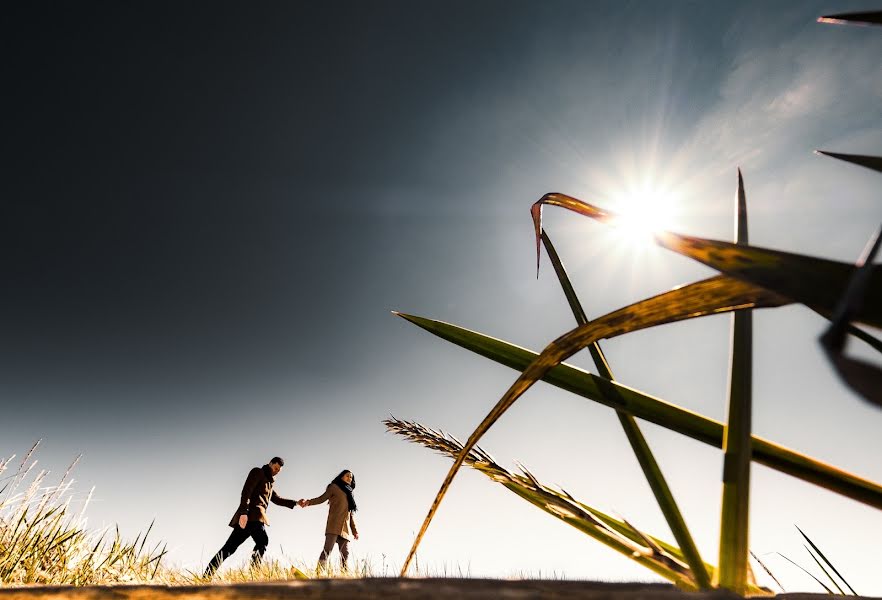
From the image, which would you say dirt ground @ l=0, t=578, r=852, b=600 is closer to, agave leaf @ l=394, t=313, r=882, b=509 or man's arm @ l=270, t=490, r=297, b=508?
agave leaf @ l=394, t=313, r=882, b=509

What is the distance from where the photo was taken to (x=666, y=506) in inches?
14.8

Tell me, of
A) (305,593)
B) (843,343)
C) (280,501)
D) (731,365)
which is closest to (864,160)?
(731,365)

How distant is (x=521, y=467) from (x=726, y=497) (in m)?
0.20

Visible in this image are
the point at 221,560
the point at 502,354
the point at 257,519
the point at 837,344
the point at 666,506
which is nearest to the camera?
the point at 837,344

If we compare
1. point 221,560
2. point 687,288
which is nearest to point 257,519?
point 221,560

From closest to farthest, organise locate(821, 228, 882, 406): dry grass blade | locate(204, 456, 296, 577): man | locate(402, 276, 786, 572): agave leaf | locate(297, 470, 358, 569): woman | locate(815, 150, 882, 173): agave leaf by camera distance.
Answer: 1. locate(821, 228, 882, 406): dry grass blade
2. locate(402, 276, 786, 572): agave leaf
3. locate(815, 150, 882, 173): agave leaf
4. locate(204, 456, 296, 577): man
5. locate(297, 470, 358, 569): woman

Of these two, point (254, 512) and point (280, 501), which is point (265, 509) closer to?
point (254, 512)

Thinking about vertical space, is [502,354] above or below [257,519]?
below

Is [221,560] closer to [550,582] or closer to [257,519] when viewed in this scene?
[257,519]

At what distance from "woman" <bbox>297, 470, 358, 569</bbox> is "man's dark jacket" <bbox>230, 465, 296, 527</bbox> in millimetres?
726

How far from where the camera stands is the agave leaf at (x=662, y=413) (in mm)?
344

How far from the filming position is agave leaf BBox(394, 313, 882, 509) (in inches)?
13.5

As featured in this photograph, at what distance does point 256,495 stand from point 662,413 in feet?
19.7

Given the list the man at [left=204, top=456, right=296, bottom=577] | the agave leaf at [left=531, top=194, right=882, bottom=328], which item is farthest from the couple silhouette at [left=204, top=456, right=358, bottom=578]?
the agave leaf at [left=531, top=194, right=882, bottom=328]
